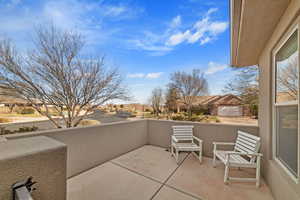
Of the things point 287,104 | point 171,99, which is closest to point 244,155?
point 287,104

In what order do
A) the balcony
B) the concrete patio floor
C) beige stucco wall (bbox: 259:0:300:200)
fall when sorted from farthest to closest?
1. the concrete patio floor
2. beige stucco wall (bbox: 259:0:300:200)
3. the balcony

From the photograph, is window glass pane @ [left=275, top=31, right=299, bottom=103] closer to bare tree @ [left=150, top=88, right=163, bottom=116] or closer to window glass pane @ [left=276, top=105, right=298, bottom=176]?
window glass pane @ [left=276, top=105, right=298, bottom=176]

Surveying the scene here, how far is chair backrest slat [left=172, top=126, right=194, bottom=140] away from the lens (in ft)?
12.0

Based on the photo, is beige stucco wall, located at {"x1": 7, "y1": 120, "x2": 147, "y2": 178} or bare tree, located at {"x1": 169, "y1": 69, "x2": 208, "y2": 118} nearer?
beige stucco wall, located at {"x1": 7, "y1": 120, "x2": 147, "y2": 178}

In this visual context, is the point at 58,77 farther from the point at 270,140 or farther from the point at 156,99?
the point at 156,99

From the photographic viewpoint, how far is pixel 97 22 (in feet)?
15.3

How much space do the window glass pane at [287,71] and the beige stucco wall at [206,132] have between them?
125cm

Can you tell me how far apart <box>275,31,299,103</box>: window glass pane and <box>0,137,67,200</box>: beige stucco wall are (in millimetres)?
2684

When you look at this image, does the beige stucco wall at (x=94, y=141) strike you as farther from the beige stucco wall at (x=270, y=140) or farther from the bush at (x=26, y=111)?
the bush at (x=26, y=111)

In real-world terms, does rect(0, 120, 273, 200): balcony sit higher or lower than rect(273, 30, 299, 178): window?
lower

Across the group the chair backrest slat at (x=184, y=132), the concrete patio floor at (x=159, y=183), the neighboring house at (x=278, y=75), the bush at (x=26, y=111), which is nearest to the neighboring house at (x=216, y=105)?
the chair backrest slat at (x=184, y=132)

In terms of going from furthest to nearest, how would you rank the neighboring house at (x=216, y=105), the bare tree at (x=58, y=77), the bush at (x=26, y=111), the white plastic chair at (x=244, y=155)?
the neighboring house at (x=216, y=105), the bush at (x=26, y=111), the bare tree at (x=58, y=77), the white plastic chair at (x=244, y=155)

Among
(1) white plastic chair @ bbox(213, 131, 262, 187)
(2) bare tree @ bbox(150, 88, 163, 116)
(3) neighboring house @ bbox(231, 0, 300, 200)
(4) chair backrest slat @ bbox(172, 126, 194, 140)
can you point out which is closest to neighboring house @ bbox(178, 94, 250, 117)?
(2) bare tree @ bbox(150, 88, 163, 116)

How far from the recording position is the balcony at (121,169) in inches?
39.3
